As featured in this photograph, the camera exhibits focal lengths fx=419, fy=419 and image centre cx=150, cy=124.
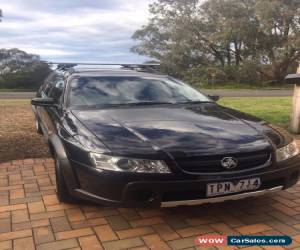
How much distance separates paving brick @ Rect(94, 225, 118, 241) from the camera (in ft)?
10.9

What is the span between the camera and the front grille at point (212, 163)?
127 inches

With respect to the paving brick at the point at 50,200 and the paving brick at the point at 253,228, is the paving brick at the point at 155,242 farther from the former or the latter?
the paving brick at the point at 50,200

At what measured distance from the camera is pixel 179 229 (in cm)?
348

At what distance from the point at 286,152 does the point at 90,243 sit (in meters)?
1.85

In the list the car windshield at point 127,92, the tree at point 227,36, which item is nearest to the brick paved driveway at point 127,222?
the car windshield at point 127,92

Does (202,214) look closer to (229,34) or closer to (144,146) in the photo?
(144,146)

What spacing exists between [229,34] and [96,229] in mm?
25557

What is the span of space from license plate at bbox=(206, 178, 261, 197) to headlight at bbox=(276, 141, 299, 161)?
0.34 metres

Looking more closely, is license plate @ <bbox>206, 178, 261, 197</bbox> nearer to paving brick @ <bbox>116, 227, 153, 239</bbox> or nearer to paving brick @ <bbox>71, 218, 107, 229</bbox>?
paving brick @ <bbox>116, 227, 153, 239</bbox>

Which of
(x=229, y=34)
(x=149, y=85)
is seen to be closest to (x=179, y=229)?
(x=149, y=85)

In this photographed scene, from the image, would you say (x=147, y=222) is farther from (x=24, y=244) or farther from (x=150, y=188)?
(x=24, y=244)

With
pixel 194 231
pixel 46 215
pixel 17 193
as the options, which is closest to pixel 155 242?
pixel 194 231

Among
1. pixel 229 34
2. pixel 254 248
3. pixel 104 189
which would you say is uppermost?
pixel 229 34

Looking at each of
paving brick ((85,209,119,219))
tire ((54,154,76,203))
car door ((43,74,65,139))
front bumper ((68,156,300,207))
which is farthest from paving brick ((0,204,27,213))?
front bumper ((68,156,300,207))
